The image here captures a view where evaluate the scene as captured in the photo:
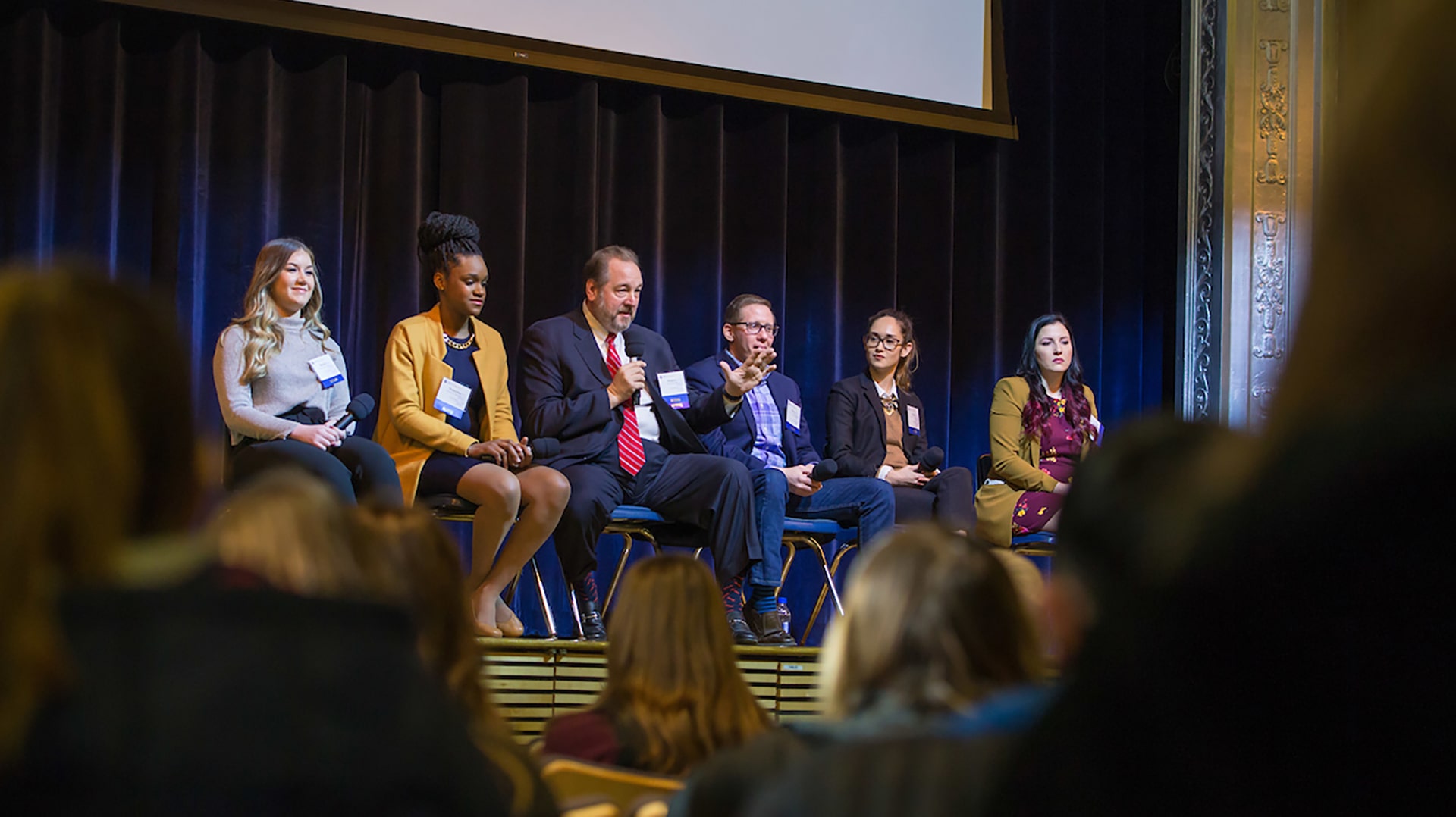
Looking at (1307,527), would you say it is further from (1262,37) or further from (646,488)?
(1262,37)

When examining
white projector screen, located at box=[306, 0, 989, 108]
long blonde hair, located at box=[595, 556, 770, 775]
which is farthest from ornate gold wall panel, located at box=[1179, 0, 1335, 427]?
long blonde hair, located at box=[595, 556, 770, 775]

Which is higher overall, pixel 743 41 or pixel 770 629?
pixel 743 41

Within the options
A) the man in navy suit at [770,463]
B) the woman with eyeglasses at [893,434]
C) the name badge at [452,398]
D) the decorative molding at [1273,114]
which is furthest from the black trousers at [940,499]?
the decorative molding at [1273,114]

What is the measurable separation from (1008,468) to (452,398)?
6.68 ft

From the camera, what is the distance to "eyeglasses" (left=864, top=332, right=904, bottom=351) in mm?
5223

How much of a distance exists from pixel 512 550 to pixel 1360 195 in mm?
3625

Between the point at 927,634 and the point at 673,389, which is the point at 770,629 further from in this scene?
the point at 927,634

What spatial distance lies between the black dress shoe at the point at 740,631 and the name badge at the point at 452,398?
107 cm

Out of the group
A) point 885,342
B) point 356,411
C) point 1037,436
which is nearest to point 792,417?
point 885,342

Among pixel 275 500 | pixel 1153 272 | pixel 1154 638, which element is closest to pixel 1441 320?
pixel 1154 638

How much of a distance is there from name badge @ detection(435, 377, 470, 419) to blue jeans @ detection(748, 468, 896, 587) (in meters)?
0.99

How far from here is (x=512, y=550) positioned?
393 cm

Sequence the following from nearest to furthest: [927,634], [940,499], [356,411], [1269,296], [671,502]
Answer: [927,634] < [356,411] < [671,502] < [940,499] < [1269,296]

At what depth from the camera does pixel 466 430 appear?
13.8 ft
